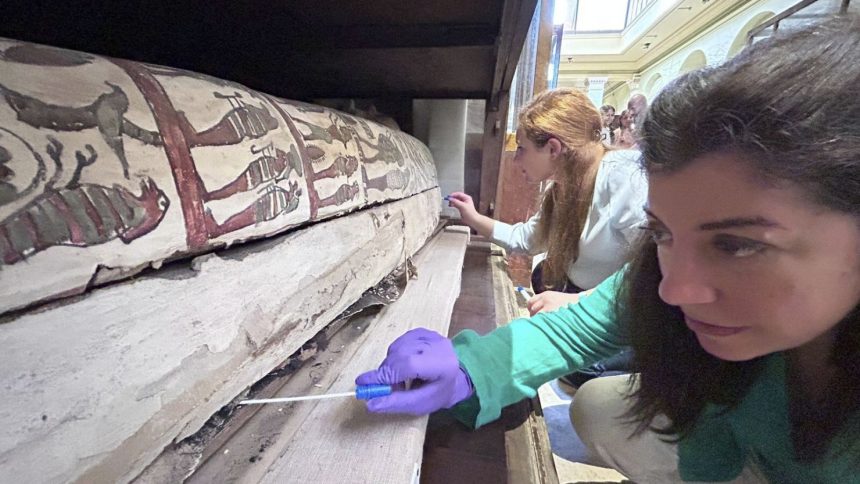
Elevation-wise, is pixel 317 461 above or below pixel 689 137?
below

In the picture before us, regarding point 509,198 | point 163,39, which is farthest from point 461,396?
point 509,198

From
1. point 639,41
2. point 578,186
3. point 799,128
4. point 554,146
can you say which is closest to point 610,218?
point 578,186

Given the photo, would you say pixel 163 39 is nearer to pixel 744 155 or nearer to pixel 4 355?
pixel 4 355

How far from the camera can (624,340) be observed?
2.21 feet

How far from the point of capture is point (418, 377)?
1.66 ft

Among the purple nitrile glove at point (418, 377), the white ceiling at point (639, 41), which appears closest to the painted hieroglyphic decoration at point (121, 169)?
the purple nitrile glove at point (418, 377)

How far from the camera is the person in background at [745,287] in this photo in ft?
1.09

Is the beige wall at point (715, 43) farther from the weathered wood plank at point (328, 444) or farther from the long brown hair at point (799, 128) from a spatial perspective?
the weathered wood plank at point (328, 444)

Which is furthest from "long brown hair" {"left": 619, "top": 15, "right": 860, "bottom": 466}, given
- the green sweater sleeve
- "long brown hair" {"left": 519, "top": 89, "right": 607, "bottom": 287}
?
"long brown hair" {"left": 519, "top": 89, "right": 607, "bottom": 287}

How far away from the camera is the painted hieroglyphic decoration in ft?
0.82

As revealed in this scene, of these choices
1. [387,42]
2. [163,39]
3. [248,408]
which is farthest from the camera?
[387,42]

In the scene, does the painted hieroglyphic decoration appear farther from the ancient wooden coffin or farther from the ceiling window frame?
the ceiling window frame

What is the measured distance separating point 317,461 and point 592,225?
1.06m

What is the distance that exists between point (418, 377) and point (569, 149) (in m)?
0.96
